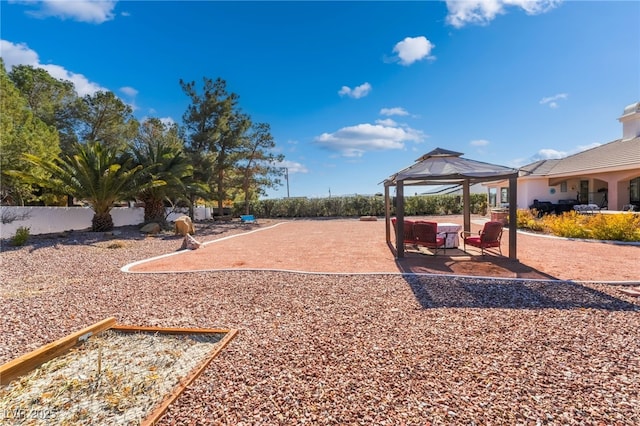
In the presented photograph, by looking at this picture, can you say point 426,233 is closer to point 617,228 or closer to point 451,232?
point 451,232

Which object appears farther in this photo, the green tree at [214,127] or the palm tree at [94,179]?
the green tree at [214,127]

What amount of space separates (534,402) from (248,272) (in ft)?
18.5

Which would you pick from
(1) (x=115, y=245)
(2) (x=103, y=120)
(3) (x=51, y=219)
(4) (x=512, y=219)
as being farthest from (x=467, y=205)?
(2) (x=103, y=120)

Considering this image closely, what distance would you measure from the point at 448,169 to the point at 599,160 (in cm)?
1945

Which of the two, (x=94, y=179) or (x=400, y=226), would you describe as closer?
(x=400, y=226)

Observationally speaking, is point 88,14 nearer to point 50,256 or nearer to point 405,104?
point 50,256

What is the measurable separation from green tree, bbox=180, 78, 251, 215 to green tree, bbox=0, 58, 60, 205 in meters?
8.20

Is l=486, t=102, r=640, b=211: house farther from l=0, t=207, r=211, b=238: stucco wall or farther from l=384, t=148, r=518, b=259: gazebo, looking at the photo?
l=0, t=207, r=211, b=238: stucco wall

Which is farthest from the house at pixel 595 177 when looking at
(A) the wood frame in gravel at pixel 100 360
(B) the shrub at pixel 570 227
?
(A) the wood frame in gravel at pixel 100 360

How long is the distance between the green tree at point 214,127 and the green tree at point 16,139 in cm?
820

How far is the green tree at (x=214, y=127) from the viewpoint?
2156 cm

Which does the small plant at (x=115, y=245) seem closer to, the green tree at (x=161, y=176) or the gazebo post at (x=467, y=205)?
the green tree at (x=161, y=176)

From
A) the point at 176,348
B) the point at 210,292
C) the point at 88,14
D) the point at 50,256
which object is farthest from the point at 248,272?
the point at 88,14

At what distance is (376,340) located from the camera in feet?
12.1
